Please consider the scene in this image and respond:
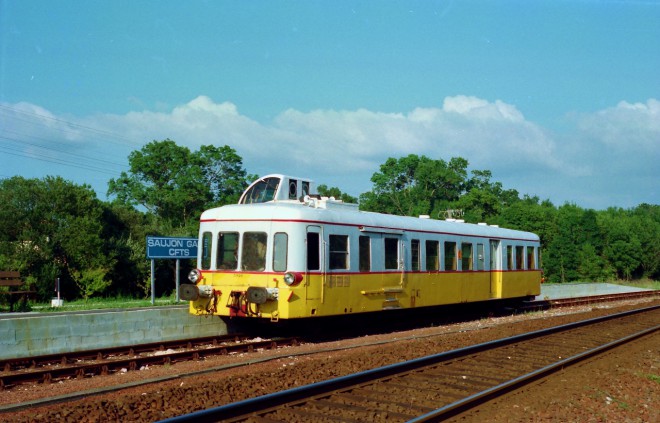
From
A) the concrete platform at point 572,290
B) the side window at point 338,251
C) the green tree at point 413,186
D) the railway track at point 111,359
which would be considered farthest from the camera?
the green tree at point 413,186

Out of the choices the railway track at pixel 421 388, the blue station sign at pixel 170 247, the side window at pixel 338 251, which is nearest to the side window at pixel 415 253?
the side window at pixel 338 251

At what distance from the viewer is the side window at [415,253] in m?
18.4

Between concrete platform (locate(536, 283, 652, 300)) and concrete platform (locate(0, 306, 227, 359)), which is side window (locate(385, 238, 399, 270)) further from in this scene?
concrete platform (locate(536, 283, 652, 300))

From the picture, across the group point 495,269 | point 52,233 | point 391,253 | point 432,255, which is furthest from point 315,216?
point 52,233

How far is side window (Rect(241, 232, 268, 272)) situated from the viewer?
15.1 meters

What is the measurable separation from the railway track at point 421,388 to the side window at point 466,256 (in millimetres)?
6868

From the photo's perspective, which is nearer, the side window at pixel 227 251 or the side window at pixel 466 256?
the side window at pixel 227 251

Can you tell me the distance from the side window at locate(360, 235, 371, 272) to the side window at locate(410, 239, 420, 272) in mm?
2129

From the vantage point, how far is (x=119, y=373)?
1166 cm

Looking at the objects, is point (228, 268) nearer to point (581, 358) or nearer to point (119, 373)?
point (119, 373)

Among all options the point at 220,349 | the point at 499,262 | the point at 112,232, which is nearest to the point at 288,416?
the point at 220,349

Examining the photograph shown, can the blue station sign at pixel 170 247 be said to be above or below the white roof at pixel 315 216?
below

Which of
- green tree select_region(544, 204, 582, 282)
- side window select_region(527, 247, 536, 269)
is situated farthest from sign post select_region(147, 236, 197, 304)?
green tree select_region(544, 204, 582, 282)

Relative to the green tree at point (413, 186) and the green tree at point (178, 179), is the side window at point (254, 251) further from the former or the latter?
the green tree at point (413, 186)
